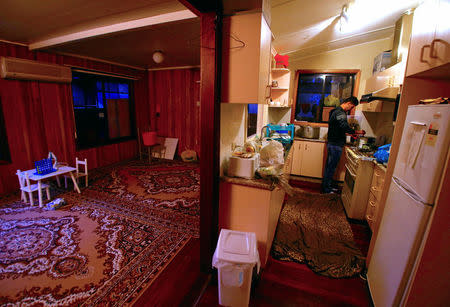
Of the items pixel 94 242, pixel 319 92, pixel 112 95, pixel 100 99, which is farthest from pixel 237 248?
pixel 112 95

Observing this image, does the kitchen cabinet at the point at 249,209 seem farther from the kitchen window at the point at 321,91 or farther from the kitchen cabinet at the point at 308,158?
the kitchen window at the point at 321,91

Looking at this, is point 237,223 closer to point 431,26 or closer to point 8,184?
point 431,26

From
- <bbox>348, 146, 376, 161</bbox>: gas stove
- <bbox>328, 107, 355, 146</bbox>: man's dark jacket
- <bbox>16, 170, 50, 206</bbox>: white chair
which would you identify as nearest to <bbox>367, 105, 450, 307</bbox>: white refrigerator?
<bbox>348, 146, 376, 161</bbox>: gas stove

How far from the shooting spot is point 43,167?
3150mm

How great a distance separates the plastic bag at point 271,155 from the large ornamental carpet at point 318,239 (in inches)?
38.0

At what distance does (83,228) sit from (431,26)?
383 centimetres

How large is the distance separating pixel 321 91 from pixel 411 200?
3863 millimetres

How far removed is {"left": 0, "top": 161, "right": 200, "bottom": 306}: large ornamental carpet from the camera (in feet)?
5.76

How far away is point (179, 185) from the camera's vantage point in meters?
4.04

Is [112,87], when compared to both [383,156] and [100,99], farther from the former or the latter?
[383,156]

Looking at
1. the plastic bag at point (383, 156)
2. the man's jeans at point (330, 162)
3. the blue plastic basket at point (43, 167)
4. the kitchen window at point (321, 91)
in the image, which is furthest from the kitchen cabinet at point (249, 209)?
the kitchen window at point (321, 91)

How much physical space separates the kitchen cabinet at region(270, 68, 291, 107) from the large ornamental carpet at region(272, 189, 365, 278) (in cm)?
201

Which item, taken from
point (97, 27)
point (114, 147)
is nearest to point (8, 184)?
point (114, 147)

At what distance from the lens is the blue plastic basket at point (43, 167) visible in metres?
3.08
